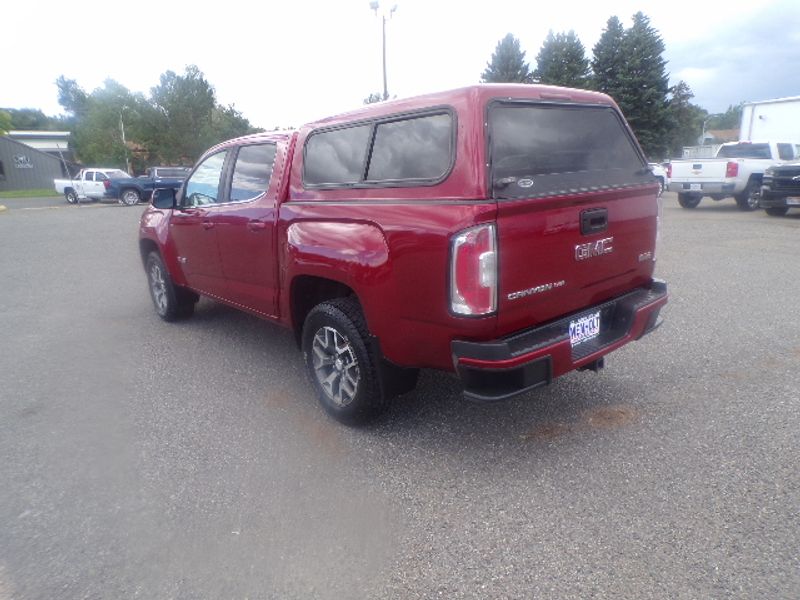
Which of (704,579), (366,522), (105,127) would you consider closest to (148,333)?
(366,522)

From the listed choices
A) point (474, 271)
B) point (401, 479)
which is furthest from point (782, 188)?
point (401, 479)

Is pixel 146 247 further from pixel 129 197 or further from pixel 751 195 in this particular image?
pixel 129 197

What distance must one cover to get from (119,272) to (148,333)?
407cm

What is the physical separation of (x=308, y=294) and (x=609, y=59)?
140 ft

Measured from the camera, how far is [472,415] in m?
3.76

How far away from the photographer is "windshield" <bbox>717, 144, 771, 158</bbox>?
53.8 ft

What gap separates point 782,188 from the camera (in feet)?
43.7

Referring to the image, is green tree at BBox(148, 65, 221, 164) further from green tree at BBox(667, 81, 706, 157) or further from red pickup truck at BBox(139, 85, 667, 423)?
red pickup truck at BBox(139, 85, 667, 423)

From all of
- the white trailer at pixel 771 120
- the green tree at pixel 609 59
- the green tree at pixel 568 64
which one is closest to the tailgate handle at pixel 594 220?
the white trailer at pixel 771 120

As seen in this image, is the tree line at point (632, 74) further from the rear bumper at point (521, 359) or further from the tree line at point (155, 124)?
the rear bumper at point (521, 359)

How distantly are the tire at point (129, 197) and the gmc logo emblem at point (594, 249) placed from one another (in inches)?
1064

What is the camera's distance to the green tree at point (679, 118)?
40594 millimetres

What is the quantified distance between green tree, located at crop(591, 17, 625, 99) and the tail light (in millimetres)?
41660

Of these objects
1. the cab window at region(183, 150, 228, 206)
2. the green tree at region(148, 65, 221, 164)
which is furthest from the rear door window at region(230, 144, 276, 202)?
the green tree at region(148, 65, 221, 164)
